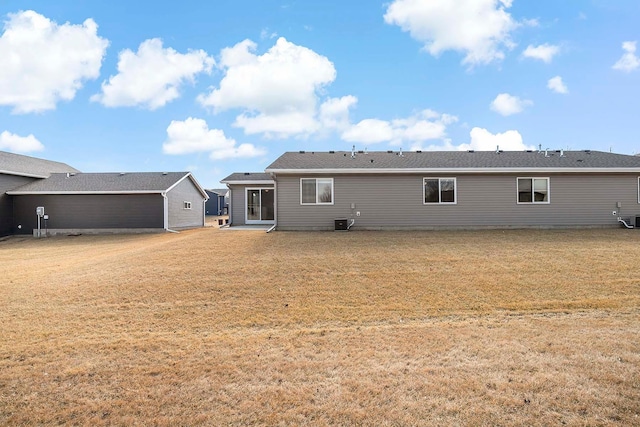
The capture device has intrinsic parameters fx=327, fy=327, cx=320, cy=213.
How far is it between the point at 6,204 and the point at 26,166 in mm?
3790

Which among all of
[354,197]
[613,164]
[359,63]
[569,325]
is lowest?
[569,325]

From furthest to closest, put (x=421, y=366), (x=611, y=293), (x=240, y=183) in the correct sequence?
1. (x=240, y=183)
2. (x=611, y=293)
3. (x=421, y=366)

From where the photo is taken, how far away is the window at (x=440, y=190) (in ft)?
47.6

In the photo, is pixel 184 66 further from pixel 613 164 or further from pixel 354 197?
pixel 613 164

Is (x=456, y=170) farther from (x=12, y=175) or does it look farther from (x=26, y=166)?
(x=26, y=166)

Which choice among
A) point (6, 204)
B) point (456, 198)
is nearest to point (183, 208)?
point (6, 204)

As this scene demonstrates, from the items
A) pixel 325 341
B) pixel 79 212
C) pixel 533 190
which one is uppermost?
pixel 533 190

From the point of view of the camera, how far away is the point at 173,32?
52.7 feet

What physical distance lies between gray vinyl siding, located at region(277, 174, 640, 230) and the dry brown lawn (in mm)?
5517

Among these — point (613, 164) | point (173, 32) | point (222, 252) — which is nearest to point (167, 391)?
point (222, 252)

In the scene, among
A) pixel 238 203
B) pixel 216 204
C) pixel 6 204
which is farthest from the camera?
pixel 216 204

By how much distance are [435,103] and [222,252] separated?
614 inches

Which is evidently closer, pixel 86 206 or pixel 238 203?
pixel 86 206

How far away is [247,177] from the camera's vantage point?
795 inches
